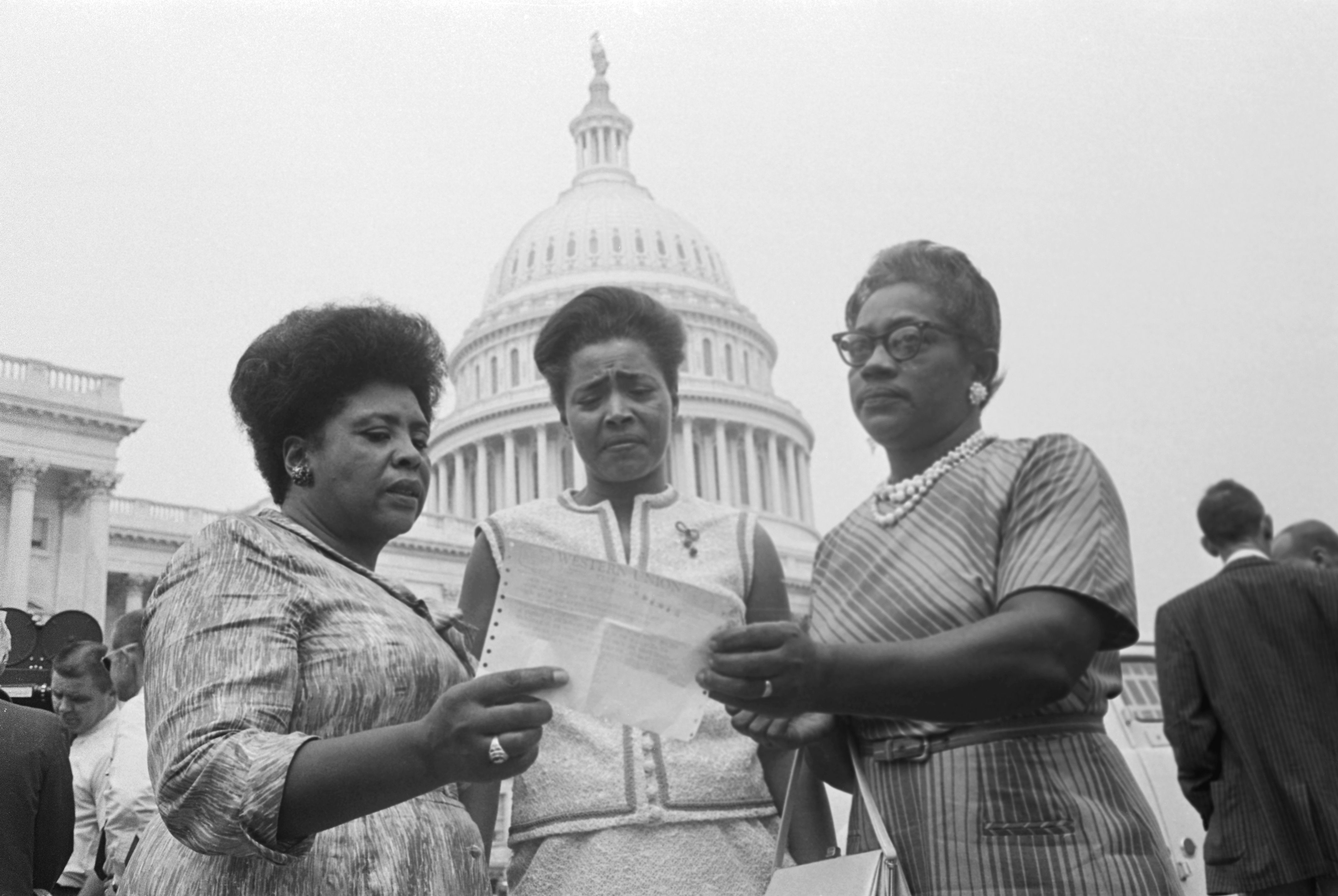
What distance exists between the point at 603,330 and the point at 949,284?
1.01 meters

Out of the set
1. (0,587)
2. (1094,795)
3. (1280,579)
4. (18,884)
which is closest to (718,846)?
(1094,795)

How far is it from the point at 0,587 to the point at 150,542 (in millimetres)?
7771

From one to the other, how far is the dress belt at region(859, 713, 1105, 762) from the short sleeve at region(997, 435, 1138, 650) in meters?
0.15

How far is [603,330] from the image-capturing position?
327 centimetres

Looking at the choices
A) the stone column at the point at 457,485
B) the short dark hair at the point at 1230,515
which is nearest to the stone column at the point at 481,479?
the stone column at the point at 457,485

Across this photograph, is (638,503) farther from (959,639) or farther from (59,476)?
(59,476)

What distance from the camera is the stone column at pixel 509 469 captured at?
57.9 meters

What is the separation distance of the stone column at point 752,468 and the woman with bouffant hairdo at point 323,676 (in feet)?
194

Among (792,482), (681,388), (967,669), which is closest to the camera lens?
(967,669)

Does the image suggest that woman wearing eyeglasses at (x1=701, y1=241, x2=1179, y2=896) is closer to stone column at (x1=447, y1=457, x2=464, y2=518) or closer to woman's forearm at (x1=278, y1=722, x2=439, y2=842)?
woman's forearm at (x1=278, y1=722, x2=439, y2=842)

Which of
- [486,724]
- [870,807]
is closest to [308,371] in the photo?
[486,724]

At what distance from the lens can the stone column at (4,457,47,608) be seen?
30.3 meters

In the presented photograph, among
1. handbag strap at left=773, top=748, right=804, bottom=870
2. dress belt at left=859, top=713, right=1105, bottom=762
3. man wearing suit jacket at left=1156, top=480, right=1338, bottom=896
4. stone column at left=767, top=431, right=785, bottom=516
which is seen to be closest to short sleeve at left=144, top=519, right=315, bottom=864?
handbag strap at left=773, top=748, right=804, bottom=870

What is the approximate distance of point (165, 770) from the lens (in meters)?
1.98
